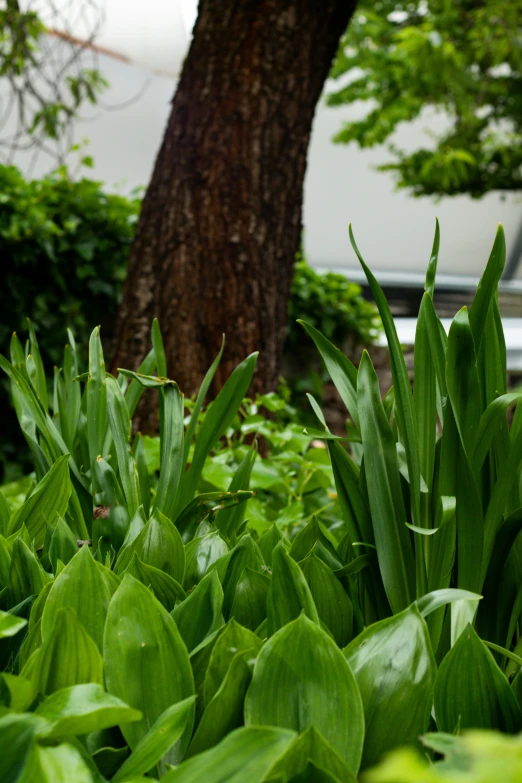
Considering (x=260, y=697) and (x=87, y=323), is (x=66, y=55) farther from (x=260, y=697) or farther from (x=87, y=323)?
(x=260, y=697)

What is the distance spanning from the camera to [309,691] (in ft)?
1.23

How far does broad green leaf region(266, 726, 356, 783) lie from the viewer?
32 cm

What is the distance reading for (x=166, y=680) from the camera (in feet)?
1.33

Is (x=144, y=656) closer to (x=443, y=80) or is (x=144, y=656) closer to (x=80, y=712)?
(x=80, y=712)

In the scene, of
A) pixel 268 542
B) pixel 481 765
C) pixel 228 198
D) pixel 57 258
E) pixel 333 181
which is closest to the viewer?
pixel 481 765

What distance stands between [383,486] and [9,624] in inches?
12.3

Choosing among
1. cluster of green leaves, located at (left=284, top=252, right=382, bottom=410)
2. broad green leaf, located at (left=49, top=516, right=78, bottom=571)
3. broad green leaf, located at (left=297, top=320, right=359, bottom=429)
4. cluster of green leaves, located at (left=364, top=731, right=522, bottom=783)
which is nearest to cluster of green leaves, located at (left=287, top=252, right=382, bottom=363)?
cluster of green leaves, located at (left=284, top=252, right=382, bottom=410)

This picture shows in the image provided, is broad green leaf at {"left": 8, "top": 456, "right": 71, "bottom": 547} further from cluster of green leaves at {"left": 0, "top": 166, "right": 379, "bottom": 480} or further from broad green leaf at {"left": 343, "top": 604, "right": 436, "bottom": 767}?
cluster of green leaves at {"left": 0, "top": 166, "right": 379, "bottom": 480}

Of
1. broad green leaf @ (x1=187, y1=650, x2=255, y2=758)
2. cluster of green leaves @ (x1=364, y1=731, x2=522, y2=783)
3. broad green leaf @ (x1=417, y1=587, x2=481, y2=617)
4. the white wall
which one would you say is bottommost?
broad green leaf @ (x1=187, y1=650, x2=255, y2=758)

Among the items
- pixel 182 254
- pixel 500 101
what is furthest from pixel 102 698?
pixel 500 101

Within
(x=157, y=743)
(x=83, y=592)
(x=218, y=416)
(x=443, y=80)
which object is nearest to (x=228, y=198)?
(x=218, y=416)

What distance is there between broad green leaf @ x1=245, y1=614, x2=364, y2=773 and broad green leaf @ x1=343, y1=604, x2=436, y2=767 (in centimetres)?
3

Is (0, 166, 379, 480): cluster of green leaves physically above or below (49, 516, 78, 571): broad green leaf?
above

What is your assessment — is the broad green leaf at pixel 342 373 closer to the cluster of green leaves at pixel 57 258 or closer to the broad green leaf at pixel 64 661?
the broad green leaf at pixel 64 661
